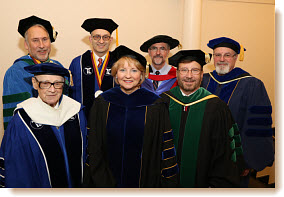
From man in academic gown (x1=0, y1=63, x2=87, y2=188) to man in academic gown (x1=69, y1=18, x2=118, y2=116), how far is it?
1.11 m

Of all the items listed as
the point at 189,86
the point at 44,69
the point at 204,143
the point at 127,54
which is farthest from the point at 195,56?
the point at 44,69

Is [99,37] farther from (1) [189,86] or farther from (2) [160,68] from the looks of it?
(1) [189,86]

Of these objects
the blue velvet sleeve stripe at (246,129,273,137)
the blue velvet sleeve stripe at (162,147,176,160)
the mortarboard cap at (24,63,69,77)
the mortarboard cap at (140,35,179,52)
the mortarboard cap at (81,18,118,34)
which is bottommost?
the blue velvet sleeve stripe at (162,147,176,160)

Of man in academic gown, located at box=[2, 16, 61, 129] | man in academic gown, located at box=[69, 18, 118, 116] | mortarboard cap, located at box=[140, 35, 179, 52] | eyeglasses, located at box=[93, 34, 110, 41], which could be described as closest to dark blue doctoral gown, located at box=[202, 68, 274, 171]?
mortarboard cap, located at box=[140, 35, 179, 52]

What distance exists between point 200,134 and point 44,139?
130 centimetres

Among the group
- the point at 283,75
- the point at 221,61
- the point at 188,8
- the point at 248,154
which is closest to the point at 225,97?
the point at 221,61

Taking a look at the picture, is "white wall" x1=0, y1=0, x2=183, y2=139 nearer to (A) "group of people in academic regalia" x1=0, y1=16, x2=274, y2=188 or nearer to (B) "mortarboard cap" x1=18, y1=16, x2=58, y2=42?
(B) "mortarboard cap" x1=18, y1=16, x2=58, y2=42

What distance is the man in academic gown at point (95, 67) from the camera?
3.12m

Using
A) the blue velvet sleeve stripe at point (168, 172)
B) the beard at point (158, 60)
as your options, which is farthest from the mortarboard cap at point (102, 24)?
the blue velvet sleeve stripe at point (168, 172)

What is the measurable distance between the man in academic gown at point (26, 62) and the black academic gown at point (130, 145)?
106 cm

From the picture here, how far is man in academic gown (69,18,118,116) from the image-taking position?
3.12 m

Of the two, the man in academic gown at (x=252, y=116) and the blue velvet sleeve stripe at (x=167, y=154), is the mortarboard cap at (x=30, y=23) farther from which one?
the man in academic gown at (x=252, y=116)

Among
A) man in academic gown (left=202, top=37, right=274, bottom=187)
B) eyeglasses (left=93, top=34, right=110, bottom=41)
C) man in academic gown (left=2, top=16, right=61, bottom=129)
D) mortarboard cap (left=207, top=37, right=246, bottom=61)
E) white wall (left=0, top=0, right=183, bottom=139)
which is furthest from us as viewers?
white wall (left=0, top=0, right=183, bottom=139)

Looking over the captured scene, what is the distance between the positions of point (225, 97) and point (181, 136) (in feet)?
3.42
